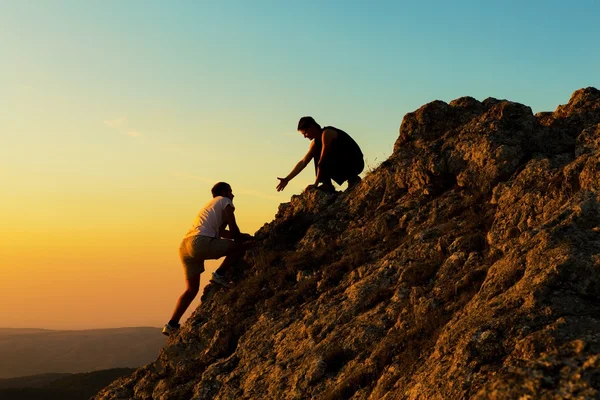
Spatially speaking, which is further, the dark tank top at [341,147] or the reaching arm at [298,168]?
the dark tank top at [341,147]

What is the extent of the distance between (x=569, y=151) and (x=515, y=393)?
9025 millimetres

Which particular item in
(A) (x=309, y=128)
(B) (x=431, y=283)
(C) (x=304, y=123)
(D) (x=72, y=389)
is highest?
(C) (x=304, y=123)

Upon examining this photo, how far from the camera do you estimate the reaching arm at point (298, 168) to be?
16.6m

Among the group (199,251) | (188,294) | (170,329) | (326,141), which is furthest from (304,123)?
(170,329)

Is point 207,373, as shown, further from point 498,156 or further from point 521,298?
point 498,156

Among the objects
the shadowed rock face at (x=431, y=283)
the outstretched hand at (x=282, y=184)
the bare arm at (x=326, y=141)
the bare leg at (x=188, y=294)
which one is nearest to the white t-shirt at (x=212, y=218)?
the bare leg at (x=188, y=294)

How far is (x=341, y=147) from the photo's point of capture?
16984 millimetres

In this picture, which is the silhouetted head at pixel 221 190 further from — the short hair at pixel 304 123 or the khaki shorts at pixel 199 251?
the short hair at pixel 304 123

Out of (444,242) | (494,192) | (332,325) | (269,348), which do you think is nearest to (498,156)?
(494,192)

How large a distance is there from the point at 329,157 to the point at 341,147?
59 centimetres

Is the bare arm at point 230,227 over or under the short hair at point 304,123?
under

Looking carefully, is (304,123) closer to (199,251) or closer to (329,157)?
(329,157)

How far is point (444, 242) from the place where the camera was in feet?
37.6

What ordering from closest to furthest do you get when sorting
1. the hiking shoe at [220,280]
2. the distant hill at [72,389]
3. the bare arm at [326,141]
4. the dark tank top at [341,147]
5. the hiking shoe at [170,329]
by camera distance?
the hiking shoe at [170,329] → the hiking shoe at [220,280] → the bare arm at [326,141] → the dark tank top at [341,147] → the distant hill at [72,389]
